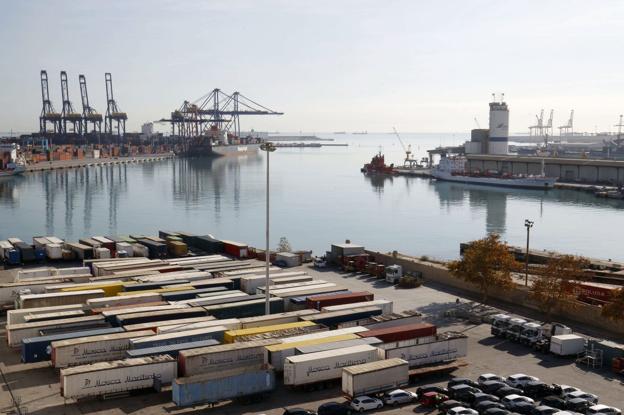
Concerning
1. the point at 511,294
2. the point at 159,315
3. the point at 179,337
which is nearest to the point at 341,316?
the point at 179,337

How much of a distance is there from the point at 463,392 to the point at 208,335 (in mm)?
4120

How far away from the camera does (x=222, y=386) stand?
29.0 ft

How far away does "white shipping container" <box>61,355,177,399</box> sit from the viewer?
879 centimetres

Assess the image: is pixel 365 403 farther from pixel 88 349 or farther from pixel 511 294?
pixel 511 294

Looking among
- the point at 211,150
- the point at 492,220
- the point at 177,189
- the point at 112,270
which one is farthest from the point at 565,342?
the point at 211,150

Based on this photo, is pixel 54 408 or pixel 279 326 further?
pixel 279 326

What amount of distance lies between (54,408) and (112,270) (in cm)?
810

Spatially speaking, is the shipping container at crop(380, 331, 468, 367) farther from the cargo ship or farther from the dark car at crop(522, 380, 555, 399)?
the cargo ship

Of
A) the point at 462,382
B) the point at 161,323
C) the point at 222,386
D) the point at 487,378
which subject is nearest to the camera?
the point at 222,386

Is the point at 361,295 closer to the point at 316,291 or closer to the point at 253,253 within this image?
the point at 316,291

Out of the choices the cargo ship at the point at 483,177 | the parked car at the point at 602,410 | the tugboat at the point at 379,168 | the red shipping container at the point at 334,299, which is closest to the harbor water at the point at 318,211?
the cargo ship at the point at 483,177

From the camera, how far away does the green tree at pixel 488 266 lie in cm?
1430

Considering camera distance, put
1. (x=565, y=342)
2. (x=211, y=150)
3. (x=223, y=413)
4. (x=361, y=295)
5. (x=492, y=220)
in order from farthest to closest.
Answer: (x=211, y=150), (x=492, y=220), (x=361, y=295), (x=565, y=342), (x=223, y=413)

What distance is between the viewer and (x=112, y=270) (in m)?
16.7
